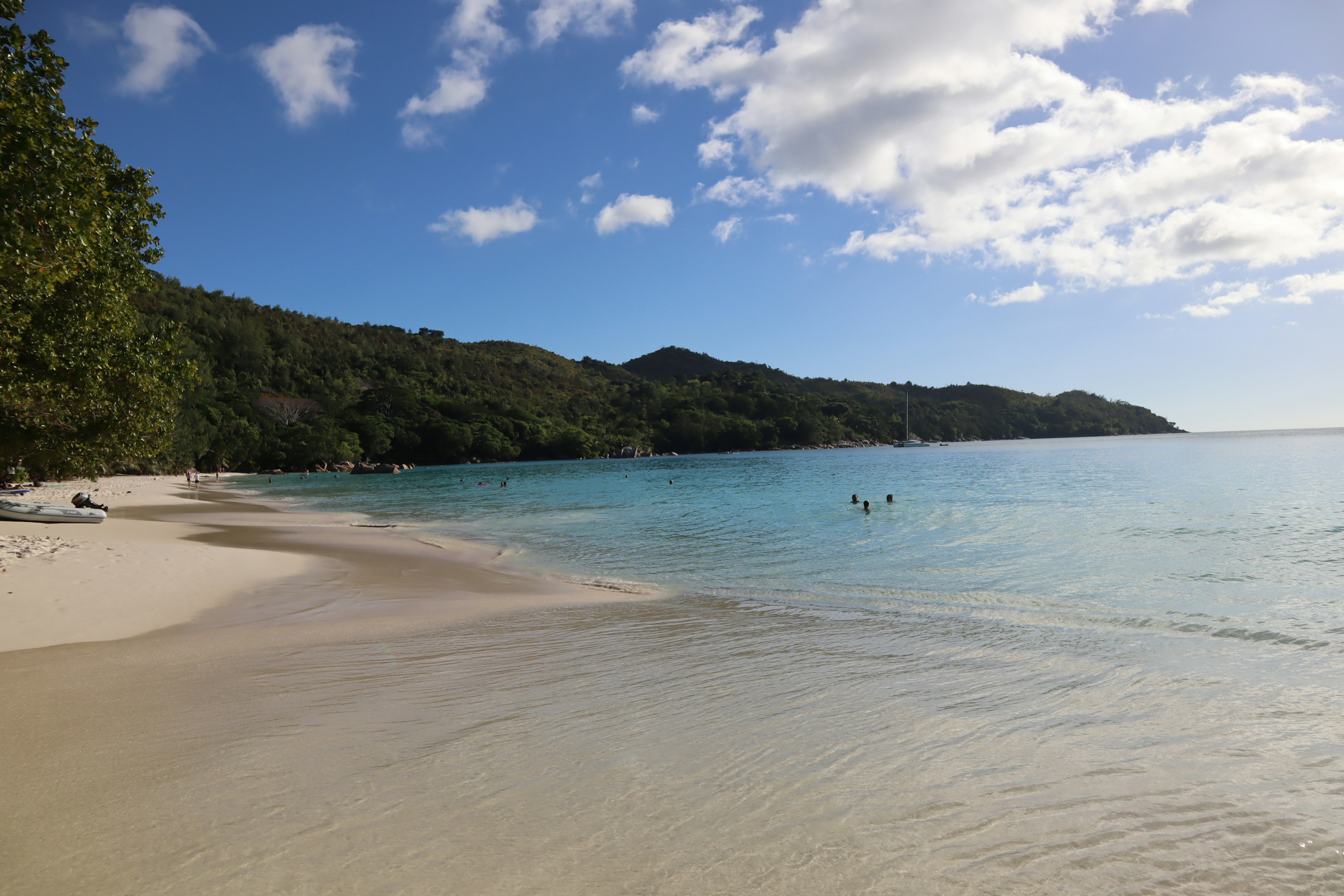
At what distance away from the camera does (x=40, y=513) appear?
2009 cm

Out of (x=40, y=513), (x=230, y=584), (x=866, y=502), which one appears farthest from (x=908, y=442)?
(x=230, y=584)

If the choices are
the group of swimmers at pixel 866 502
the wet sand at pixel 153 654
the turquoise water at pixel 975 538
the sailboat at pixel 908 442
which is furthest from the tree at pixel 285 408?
the sailboat at pixel 908 442

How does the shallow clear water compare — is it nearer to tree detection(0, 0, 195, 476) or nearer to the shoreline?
the shoreline

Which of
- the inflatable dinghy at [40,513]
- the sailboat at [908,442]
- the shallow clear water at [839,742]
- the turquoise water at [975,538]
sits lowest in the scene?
the turquoise water at [975,538]

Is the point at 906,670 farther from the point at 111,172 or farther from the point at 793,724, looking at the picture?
the point at 111,172

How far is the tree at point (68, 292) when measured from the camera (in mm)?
8828

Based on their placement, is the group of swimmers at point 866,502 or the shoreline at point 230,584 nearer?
the shoreline at point 230,584

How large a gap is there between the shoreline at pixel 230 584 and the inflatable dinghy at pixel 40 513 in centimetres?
31

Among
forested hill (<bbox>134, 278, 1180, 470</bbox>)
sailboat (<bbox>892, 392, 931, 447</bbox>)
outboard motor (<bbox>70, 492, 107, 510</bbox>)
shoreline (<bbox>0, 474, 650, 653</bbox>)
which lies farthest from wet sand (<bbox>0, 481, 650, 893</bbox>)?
sailboat (<bbox>892, 392, 931, 447</bbox>)

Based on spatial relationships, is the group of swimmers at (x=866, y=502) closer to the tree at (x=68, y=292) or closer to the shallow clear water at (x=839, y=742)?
the shallow clear water at (x=839, y=742)

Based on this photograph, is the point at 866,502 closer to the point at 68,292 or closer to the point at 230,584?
the point at 230,584

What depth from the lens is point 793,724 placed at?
5.28 m

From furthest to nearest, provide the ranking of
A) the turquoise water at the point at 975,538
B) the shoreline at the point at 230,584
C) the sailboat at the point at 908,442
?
1. the sailboat at the point at 908,442
2. the turquoise water at the point at 975,538
3. the shoreline at the point at 230,584

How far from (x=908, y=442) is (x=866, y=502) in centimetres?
15108
